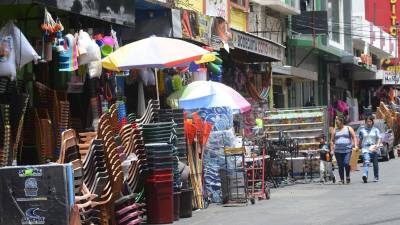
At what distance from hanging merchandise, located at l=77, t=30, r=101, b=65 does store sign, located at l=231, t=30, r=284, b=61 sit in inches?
324

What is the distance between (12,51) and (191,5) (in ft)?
36.0

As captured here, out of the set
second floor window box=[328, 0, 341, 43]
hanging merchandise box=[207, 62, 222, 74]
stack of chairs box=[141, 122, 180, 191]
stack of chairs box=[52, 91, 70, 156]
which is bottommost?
stack of chairs box=[141, 122, 180, 191]

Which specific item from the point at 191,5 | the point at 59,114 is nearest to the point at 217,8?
the point at 191,5

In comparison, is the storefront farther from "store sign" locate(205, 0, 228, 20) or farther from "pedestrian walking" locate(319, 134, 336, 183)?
"pedestrian walking" locate(319, 134, 336, 183)

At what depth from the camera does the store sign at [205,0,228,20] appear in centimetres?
2395

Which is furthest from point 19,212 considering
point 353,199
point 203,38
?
point 203,38

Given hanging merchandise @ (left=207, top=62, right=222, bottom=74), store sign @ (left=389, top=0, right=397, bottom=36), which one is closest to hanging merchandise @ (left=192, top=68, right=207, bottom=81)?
hanging merchandise @ (left=207, top=62, right=222, bottom=74)

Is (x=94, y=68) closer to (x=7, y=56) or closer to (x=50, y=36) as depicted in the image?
(x=50, y=36)

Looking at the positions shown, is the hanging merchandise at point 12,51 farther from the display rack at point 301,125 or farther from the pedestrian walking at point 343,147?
the display rack at point 301,125

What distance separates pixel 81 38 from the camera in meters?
13.5

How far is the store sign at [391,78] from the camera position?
51.2 meters

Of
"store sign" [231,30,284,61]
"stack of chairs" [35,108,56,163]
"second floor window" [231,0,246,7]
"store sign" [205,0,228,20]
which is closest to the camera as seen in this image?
"stack of chairs" [35,108,56,163]

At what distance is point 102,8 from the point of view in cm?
1333

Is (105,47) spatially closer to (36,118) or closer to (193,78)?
(36,118)
